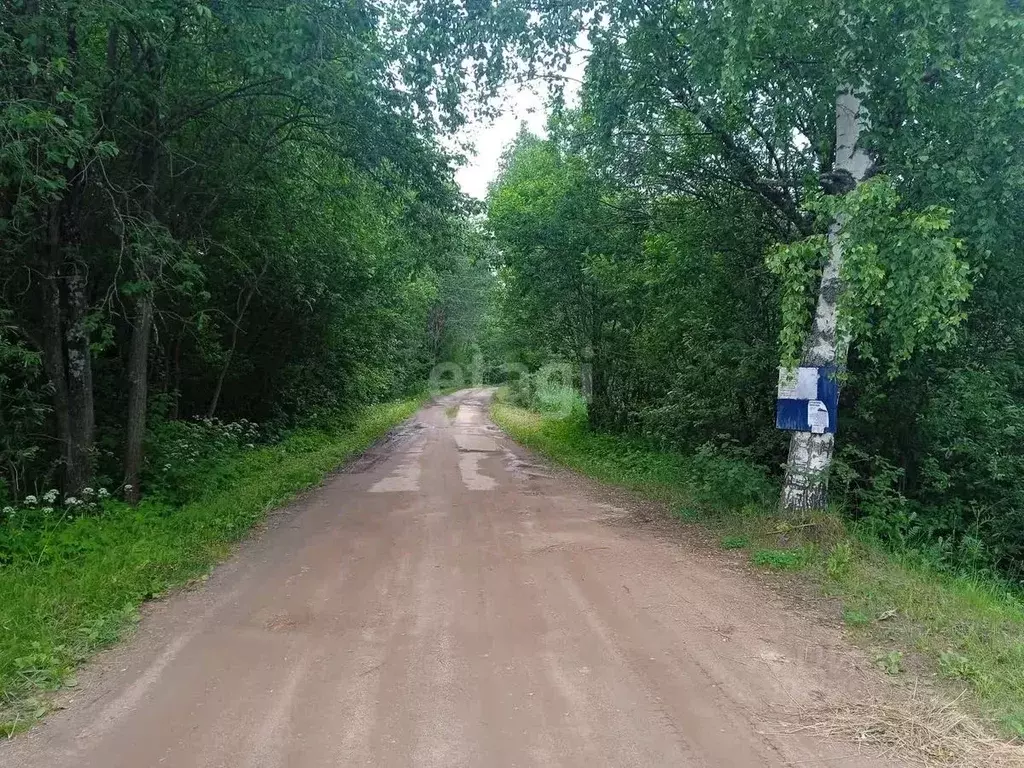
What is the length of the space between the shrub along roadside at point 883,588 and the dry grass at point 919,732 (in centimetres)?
19

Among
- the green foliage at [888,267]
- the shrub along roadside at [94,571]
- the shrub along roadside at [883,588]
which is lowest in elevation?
the shrub along roadside at [94,571]

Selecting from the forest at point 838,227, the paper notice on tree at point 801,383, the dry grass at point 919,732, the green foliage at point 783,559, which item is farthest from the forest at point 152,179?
the dry grass at point 919,732

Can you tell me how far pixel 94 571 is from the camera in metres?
6.22

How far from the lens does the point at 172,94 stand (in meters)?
8.93

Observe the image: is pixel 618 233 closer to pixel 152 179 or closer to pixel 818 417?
pixel 818 417

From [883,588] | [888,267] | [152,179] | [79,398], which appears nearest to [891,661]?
[883,588]

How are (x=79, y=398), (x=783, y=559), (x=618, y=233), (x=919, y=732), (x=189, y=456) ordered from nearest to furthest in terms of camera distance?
1. (x=919, y=732)
2. (x=783, y=559)
3. (x=79, y=398)
4. (x=189, y=456)
5. (x=618, y=233)

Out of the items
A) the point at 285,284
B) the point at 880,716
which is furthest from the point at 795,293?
the point at 285,284

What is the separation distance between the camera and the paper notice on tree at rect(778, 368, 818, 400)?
746 centimetres

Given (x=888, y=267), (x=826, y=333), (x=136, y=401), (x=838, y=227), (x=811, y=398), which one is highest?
(x=838, y=227)

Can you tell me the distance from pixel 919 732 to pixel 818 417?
13.9 ft

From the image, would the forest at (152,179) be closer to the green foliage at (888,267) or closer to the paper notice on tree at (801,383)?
the green foliage at (888,267)

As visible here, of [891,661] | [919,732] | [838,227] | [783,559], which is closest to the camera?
[919,732]

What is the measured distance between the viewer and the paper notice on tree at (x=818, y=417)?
743cm
